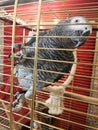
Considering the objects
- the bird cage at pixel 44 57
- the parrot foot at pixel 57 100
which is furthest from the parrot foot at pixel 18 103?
the parrot foot at pixel 57 100

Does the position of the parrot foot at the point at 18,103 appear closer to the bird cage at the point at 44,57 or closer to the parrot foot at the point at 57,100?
the bird cage at the point at 44,57

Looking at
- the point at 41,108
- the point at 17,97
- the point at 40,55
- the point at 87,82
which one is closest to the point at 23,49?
the point at 40,55

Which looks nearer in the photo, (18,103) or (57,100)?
(18,103)

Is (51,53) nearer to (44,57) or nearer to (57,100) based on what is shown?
(44,57)

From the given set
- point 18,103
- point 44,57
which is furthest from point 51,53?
point 18,103

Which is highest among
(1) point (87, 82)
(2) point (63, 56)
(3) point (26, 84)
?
(2) point (63, 56)

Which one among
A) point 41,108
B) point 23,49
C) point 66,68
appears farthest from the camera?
point 41,108

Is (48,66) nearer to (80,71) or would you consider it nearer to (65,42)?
(65,42)

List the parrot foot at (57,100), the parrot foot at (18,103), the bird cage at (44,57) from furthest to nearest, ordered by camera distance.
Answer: the parrot foot at (57,100)
the parrot foot at (18,103)
the bird cage at (44,57)

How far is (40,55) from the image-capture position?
0.56 m

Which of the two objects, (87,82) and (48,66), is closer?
(48,66)

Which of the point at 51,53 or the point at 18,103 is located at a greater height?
the point at 51,53

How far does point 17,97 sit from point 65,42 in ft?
0.85

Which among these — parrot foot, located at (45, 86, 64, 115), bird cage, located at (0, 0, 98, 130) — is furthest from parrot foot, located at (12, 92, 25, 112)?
parrot foot, located at (45, 86, 64, 115)
